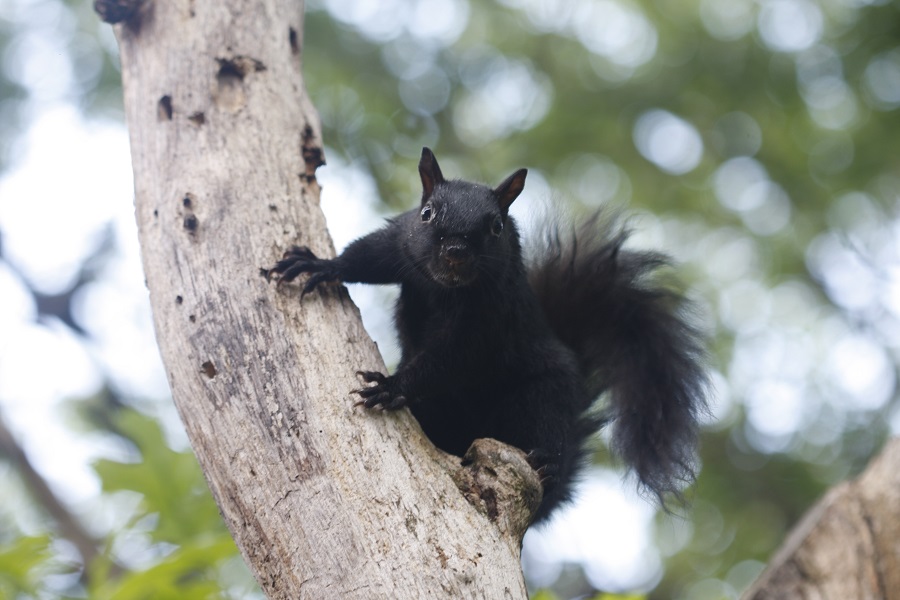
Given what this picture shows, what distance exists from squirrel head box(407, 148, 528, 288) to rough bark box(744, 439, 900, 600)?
1335 mm

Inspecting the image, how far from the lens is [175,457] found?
3.22 meters

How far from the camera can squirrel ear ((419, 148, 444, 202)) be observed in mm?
2990

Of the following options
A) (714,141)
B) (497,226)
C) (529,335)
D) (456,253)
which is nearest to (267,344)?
(456,253)

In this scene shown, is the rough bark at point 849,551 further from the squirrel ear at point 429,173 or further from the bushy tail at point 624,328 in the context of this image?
the squirrel ear at point 429,173

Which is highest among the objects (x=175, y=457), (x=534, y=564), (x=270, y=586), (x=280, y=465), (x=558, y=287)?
(x=558, y=287)

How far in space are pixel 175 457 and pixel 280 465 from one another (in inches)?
49.9

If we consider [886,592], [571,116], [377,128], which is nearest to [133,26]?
[886,592]

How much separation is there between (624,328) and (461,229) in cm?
104

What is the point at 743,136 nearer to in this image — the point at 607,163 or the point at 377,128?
the point at 607,163

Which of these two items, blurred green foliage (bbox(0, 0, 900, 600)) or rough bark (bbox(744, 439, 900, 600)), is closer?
rough bark (bbox(744, 439, 900, 600))

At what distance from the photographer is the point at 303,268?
2508mm

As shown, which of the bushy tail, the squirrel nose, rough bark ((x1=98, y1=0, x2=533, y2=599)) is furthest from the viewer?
the bushy tail

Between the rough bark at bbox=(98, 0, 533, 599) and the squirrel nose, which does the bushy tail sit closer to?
the squirrel nose

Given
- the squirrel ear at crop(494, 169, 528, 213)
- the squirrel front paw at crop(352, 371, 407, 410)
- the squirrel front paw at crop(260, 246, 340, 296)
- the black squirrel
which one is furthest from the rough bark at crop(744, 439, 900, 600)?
the squirrel front paw at crop(260, 246, 340, 296)
